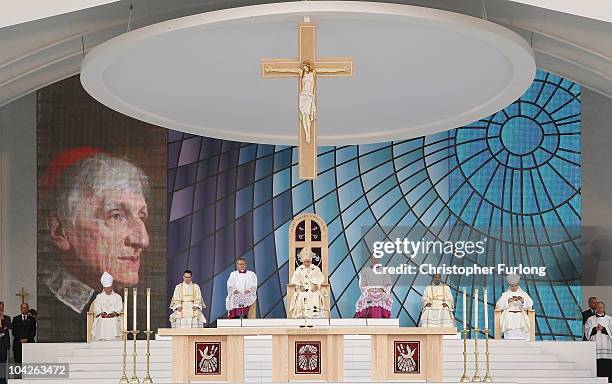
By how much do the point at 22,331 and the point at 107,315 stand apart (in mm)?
1414

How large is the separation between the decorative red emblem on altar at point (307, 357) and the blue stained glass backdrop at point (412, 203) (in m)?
9.78

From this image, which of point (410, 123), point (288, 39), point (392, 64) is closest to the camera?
point (288, 39)

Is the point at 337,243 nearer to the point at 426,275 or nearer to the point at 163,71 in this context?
the point at 426,275

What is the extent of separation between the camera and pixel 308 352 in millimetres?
Answer: 10977

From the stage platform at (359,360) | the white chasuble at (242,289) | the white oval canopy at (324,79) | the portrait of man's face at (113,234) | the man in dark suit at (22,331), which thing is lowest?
the stage platform at (359,360)

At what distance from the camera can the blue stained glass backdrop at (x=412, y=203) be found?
2073 cm

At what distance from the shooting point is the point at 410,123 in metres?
16.4

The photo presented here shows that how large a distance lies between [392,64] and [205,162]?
26.1 ft

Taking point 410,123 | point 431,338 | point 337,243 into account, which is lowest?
point 431,338

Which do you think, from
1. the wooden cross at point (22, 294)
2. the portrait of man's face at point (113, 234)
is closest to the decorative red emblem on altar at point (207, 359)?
the wooden cross at point (22, 294)

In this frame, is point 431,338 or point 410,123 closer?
point 431,338

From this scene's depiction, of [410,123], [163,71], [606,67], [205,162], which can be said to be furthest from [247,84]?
[205,162]

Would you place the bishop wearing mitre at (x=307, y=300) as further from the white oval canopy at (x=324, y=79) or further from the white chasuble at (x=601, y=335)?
the white chasuble at (x=601, y=335)

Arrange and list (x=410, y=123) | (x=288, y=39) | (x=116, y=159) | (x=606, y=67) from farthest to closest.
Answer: (x=116, y=159)
(x=410, y=123)
(x=606, y=67)
(x=288, y=39)
